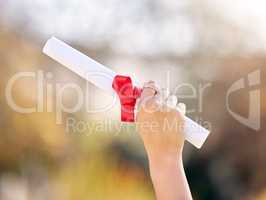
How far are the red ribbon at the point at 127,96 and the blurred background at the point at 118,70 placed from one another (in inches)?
53.0

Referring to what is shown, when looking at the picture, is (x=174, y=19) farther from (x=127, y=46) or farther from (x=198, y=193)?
(x=198, y=193)

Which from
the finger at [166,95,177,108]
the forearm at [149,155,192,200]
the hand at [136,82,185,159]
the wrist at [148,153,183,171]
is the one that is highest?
the finger at [166,95,177,108]

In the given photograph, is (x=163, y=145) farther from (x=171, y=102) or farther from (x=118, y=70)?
(x=118, y=70)

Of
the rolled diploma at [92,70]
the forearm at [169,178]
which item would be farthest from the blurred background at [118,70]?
the forearm at [169,178]

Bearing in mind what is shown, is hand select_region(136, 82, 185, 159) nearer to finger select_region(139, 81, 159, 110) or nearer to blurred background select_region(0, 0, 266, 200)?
finger select_region(139, 81, 159, 110)

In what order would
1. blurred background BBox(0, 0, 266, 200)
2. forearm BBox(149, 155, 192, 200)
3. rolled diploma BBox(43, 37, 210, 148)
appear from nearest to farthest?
forearm BBox(149, 155, 192, 200), rolled diploma BBox(43, 37, 210, 148), blurred background BBox(0, 0, 266, 200)

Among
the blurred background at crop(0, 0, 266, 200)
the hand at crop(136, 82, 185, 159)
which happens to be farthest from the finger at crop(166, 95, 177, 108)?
the blurred background at crop(0, 0, 266, 200)

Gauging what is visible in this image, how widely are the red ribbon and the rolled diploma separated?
15 mm

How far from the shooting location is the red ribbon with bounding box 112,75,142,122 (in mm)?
733

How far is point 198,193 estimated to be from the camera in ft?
8.63

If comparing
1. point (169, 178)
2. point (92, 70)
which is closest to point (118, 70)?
point (92, 70)

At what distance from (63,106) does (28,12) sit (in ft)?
1.21

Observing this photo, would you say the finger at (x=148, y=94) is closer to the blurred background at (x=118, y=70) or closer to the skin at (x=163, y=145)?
the skin at (x=163, y=145)

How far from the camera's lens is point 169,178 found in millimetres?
659
